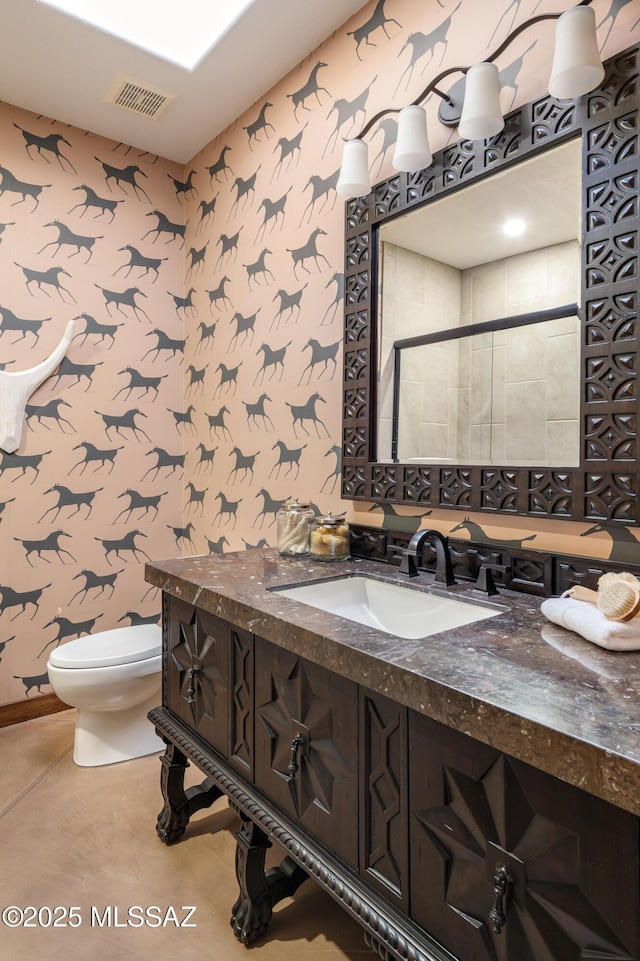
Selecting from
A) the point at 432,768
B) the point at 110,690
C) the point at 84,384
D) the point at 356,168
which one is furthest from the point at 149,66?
Result: the point at 432,768

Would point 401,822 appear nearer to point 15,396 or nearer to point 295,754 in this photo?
point 295,754

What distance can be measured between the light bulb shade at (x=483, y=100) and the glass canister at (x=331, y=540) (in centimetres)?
113

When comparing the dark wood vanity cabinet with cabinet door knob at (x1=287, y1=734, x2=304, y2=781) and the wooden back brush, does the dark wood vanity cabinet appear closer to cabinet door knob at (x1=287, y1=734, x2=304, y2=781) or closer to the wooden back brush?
cabinet door knob at (x1=287, y1=734, x2=304, y2=781)

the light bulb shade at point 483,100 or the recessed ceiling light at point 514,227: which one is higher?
the light bulb shade at point 483,100

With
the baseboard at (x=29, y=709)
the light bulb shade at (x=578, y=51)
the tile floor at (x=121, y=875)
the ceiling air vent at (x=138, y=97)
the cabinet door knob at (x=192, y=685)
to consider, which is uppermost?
the ceiling air vent at (x=138, y=97)

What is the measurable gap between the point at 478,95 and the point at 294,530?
51.0 inches

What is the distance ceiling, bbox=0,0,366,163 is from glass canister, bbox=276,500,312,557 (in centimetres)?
172

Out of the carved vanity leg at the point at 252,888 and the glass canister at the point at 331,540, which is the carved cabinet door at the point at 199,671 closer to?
the carved vanity leg at the point at 252,888

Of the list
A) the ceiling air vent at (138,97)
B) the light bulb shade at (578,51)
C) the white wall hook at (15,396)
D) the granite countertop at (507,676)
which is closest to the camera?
the granite countertop at (507,676)

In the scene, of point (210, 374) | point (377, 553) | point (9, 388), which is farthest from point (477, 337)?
point (9, 388)

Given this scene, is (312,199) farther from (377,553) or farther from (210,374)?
(377,553)

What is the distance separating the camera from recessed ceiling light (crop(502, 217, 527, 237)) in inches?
56.1

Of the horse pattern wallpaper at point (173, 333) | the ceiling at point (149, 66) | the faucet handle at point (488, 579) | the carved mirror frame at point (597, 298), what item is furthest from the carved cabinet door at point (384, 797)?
the ceiling at point (149, 66)

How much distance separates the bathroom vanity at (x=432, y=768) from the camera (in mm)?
703
